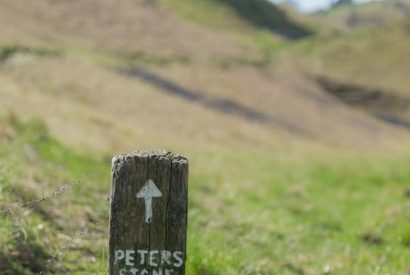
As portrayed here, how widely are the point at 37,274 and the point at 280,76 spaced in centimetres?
4416

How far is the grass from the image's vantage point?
22.8ft

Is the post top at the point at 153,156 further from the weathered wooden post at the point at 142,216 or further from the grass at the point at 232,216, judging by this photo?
the grass at the point at 232,216

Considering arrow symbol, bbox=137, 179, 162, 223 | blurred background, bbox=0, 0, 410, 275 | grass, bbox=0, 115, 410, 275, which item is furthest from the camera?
blurred background, bbox=0, 0, 410, 275

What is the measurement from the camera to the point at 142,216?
436 centimetres

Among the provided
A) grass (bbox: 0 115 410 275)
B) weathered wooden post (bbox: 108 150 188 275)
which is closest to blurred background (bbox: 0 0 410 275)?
grass (bbox: 0 115 410 275)

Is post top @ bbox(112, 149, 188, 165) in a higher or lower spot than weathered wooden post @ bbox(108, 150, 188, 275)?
higher

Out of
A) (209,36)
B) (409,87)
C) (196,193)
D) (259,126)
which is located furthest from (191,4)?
(196,193)

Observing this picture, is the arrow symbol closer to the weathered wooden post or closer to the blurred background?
the weathered wooden post

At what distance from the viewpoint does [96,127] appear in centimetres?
1970

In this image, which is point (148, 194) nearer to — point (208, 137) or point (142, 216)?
point (142, 216)

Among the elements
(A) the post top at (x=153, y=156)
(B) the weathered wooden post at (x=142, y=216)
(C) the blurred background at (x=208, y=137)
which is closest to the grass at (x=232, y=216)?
(C) the blurred background at (x=208, y=137)

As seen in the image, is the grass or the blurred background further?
the blurred background

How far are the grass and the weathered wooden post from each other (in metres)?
1.13

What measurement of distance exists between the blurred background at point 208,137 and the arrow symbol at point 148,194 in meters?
1.01
